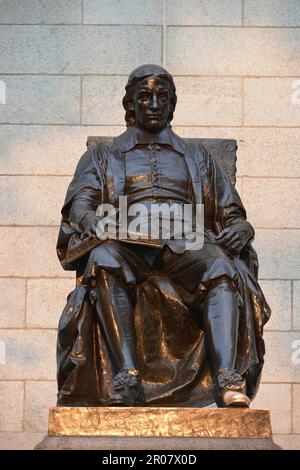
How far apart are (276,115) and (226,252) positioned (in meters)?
2.44

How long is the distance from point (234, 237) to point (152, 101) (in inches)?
33.2

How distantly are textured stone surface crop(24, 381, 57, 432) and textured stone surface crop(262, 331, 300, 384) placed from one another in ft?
4.12

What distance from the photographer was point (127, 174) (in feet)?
27.4

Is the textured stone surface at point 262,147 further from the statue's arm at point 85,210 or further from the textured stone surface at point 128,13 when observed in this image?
the statue's arm at point 85,210

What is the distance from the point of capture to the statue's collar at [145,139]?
846cm

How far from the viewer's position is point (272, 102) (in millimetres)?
10305

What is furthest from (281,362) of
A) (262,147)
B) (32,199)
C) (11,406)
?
(32,199)

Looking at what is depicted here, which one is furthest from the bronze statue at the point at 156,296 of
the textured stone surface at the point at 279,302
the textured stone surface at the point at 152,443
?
the textured stone surface at the point at 279,302

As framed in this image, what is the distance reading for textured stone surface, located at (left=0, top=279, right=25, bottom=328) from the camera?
9922mm

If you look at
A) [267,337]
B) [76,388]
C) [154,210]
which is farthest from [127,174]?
[267,337]

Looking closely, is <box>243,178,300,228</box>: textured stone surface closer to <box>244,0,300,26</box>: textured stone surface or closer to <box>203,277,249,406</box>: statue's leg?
<box>244,0,300,26</box>: textured stone surface

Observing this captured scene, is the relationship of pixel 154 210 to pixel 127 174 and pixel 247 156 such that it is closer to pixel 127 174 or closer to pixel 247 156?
pixel 127 174

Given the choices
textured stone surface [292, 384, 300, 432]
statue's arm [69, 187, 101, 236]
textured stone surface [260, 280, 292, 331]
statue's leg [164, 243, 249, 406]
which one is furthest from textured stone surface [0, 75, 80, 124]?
statue's leg [164, 243, 249, 406]

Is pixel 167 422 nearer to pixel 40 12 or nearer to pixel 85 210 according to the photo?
pixel 85 210
